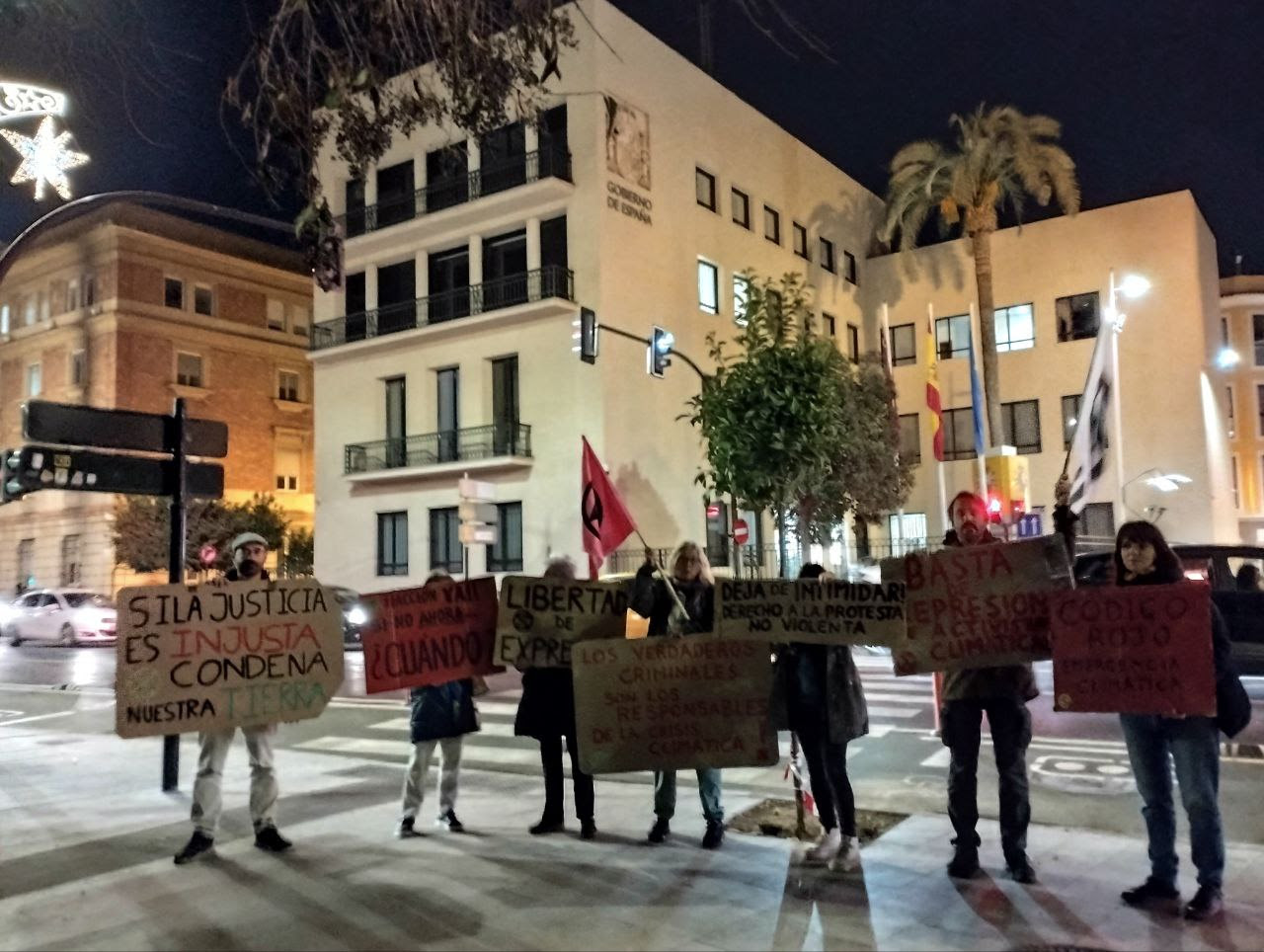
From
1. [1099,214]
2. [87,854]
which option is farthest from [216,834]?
[1099,214]

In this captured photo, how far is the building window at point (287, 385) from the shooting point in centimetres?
4381

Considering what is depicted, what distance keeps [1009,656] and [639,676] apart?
2.15 m

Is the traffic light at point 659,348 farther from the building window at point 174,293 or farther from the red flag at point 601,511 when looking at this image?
the building window at point 174,293

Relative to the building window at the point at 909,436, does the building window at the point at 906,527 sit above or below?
below

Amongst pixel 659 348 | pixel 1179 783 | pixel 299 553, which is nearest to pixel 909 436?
pixel 659 348

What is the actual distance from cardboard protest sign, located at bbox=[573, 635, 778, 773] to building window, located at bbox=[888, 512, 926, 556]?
3054cm

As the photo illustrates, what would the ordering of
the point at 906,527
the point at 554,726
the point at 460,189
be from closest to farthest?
the point at 554,726
the point at 460,189
the point at 906,527

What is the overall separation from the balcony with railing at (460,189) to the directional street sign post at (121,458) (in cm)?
1867

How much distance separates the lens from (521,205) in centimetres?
2752

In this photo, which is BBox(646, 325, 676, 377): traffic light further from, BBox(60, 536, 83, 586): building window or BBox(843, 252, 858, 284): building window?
BBox(60, 536, 83, 586): building window

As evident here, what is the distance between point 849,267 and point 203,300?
83.2ft

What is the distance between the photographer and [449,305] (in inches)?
1151

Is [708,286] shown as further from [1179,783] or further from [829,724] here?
[1179,783]

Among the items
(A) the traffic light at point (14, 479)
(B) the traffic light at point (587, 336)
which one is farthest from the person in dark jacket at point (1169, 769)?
(B) the traffic light at point (587, 336)
